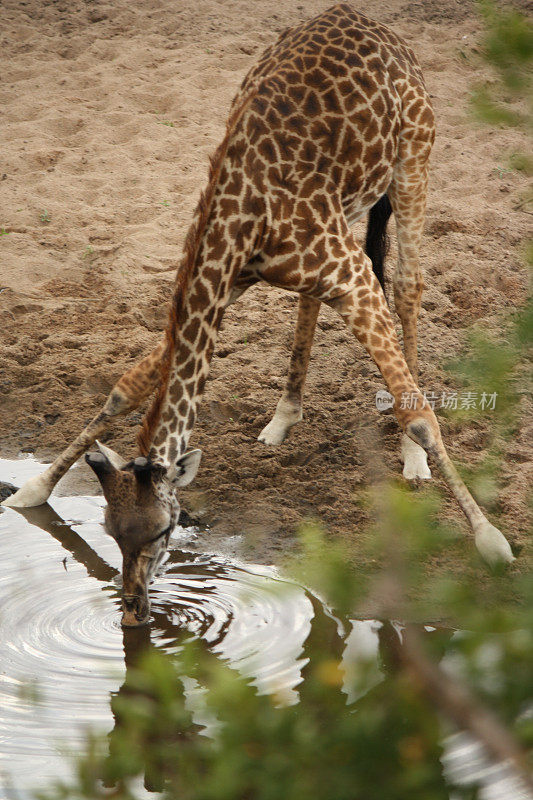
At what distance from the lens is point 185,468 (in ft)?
13.3

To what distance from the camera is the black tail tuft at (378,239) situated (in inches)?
217

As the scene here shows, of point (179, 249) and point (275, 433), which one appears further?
point (179, 249)

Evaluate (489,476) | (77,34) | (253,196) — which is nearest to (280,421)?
(253,196)

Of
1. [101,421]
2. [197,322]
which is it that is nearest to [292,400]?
[101,421]

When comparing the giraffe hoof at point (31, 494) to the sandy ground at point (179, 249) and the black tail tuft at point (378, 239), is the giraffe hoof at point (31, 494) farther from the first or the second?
the black tail tuft at point (378, 239)

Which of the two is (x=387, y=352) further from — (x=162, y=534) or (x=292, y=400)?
(x=162, y=534)

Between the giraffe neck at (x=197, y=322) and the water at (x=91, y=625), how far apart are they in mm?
649

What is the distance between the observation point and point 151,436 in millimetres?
4195

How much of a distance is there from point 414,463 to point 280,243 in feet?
4.82

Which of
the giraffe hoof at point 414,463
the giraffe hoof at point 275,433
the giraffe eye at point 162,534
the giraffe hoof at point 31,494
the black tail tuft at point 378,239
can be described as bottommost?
the giraffe hoof at point 31,494

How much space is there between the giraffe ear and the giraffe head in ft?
0.31

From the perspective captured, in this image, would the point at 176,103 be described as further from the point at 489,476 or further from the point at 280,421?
→ the point at 489,476

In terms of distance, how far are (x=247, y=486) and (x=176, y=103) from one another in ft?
17.0

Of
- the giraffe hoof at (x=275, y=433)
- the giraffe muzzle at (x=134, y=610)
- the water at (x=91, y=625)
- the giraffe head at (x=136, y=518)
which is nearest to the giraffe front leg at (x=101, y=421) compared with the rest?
the water at (x=91, y=625)
